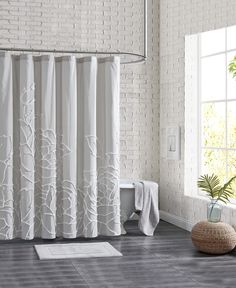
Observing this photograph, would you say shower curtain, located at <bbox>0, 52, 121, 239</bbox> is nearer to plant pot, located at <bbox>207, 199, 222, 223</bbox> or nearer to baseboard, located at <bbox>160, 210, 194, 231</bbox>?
baseboard, located at <bbox>160, 210, 194, 231</bbox>

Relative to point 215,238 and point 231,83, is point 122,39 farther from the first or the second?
point 215,238

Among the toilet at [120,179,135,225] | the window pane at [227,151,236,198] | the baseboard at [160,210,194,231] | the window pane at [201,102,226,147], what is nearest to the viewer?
the window pane at [227,151,236,198]

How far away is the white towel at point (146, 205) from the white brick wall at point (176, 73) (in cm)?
48

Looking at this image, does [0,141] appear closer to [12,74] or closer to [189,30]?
[12,74]

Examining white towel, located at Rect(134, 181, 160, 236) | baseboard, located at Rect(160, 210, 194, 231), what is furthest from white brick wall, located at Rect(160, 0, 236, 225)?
white towel, located at Rect(134, 181, 160, 236)

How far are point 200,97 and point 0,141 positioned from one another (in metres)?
2.43

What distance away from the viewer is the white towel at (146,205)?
22.2 ft

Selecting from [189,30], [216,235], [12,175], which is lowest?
[216,235]

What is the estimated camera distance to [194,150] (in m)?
7.23

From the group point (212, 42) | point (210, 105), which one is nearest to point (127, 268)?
point (210, 105)

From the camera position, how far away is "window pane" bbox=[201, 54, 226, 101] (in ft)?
22.4

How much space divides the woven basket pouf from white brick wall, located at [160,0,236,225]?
3.30 ft

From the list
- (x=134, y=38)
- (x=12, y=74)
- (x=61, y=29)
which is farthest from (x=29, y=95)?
(x=134, y=38)

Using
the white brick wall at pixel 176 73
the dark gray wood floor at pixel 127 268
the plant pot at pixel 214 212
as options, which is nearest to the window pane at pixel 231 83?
the white brick wall at pixel 176 73
